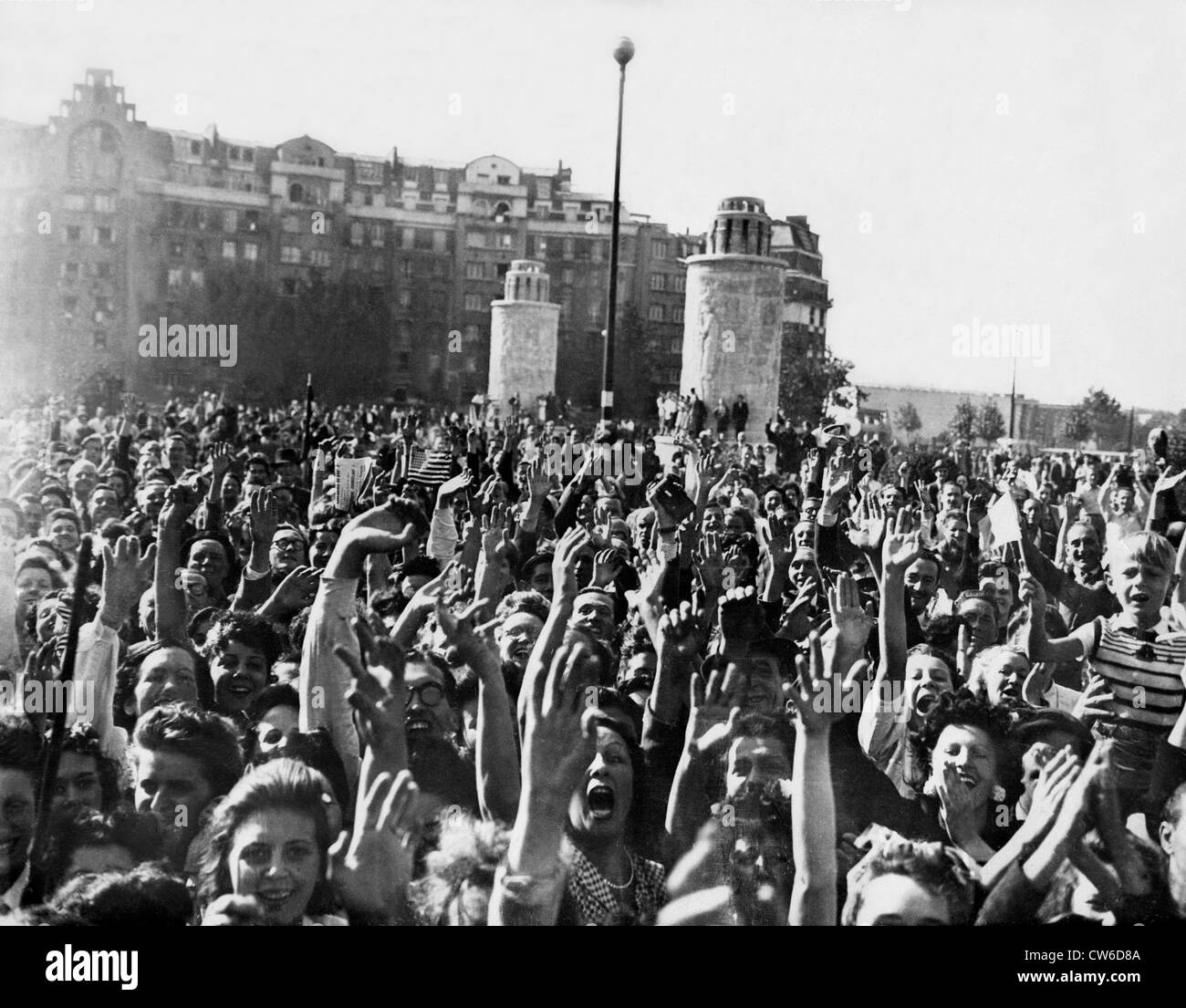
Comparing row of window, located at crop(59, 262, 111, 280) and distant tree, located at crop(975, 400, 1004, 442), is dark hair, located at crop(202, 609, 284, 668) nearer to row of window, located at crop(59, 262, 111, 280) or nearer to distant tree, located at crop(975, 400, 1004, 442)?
row of window, located at crop(59, 262, 111, 280)

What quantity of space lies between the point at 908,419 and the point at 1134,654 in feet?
14.5

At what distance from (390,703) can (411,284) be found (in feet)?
16.9

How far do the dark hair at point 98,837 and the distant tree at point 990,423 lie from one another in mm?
6381

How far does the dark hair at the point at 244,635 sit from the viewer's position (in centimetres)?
541

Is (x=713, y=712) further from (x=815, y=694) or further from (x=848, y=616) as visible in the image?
(x=848, y=616)

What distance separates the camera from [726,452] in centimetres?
880

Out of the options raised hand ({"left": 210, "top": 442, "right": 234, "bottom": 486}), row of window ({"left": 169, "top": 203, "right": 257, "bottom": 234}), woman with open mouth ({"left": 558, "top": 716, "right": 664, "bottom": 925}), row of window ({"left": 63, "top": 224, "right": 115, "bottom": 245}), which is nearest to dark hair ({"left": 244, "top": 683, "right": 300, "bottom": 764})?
woman with open mouth ({"left": 558, "top": 716, "right": 664, "bottom": 925})

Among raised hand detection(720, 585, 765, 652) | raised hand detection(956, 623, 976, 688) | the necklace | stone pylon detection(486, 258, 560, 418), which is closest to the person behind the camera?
the necklace

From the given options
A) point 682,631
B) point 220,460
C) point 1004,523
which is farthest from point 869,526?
point 220,460

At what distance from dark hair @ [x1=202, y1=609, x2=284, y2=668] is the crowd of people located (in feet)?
0.05

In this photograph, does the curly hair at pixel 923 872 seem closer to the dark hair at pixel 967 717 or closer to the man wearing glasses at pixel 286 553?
the dark hair at pixel 967 717

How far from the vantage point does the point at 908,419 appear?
9695mm

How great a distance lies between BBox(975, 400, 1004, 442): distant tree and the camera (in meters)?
→ 8.87

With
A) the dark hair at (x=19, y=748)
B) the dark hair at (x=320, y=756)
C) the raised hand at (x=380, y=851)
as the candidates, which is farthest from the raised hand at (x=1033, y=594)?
the dark hair at (x=19, y=748)
